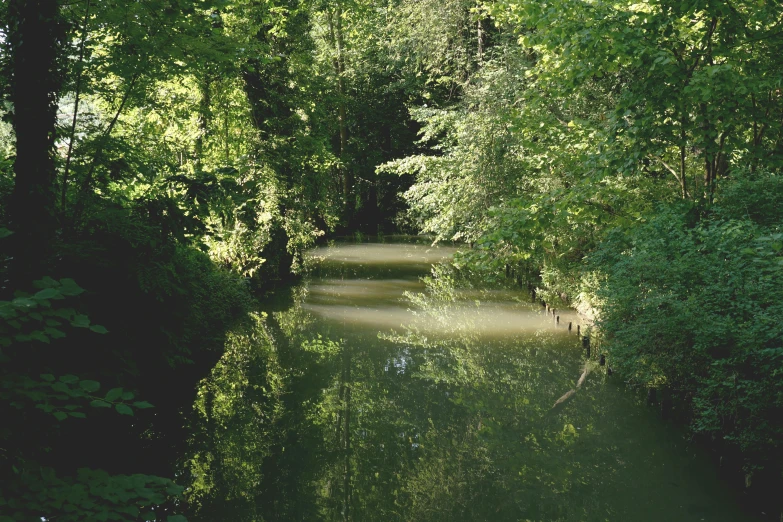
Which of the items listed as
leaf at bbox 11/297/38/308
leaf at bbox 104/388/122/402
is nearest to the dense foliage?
leaf at bbox 104/388/122/402

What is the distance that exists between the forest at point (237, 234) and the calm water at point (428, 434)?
0.10 metres

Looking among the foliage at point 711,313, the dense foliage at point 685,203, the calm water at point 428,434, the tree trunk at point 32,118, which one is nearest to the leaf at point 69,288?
the tree trunk at point 32,118

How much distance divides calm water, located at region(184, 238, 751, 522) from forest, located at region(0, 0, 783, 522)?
0.10 m

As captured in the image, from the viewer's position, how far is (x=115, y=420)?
555 cm

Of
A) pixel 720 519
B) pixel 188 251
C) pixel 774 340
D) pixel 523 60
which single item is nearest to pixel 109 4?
pixel 188 251

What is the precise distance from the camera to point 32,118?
12.7 ft

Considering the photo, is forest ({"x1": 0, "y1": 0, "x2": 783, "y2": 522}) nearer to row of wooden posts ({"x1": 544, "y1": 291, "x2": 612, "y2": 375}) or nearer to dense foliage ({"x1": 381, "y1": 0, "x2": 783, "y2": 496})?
dense foliage ({"x1": 381, "y1": 0, "x2": 783, "y2": 496})

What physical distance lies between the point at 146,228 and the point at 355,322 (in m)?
6.97

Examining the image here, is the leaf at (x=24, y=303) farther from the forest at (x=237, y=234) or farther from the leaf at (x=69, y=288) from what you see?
the leaf at (x=69, y=288)

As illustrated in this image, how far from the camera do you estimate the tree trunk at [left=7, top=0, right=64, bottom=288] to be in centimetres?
380

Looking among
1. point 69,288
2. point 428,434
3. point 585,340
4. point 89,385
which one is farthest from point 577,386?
point 69,288

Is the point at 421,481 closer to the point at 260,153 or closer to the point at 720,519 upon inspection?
the point at 720,519

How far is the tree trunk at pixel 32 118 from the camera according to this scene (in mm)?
3799

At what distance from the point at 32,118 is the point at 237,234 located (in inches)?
332
